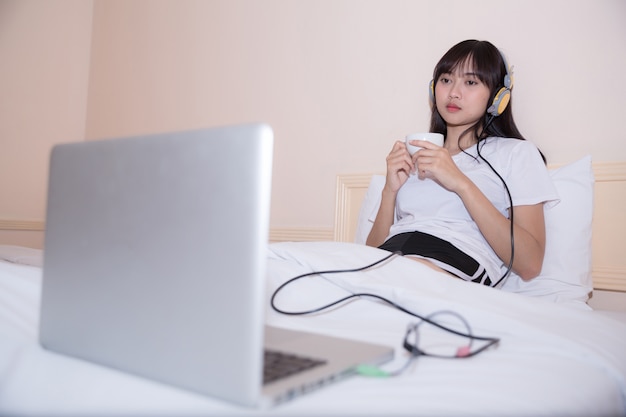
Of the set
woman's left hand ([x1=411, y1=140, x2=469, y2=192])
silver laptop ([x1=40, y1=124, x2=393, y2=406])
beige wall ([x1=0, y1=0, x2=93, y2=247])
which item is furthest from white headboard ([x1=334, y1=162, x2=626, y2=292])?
beige wall ([x1=0, y1=0, x2=93, y2=247])

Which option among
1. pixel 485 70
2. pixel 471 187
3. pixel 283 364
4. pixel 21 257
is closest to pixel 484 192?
pixel 471 187

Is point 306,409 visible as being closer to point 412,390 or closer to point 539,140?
point 412,390

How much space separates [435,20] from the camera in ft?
6.09

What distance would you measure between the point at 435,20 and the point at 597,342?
1.36m

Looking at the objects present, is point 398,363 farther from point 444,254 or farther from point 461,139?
point 461,139

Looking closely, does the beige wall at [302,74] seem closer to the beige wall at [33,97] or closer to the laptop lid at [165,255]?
the beige wall at [33,97]

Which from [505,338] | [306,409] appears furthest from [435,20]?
[306,409]

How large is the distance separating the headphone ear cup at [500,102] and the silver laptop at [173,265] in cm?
102

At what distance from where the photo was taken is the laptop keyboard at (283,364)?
0.53 m

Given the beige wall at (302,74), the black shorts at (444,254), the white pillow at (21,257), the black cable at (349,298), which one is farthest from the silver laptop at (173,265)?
the beige wall at (302,74)

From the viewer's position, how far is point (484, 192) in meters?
1.45

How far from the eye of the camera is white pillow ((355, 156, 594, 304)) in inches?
53.8

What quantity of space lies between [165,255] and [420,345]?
0.39 metres

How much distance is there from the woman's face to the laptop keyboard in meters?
1.14
